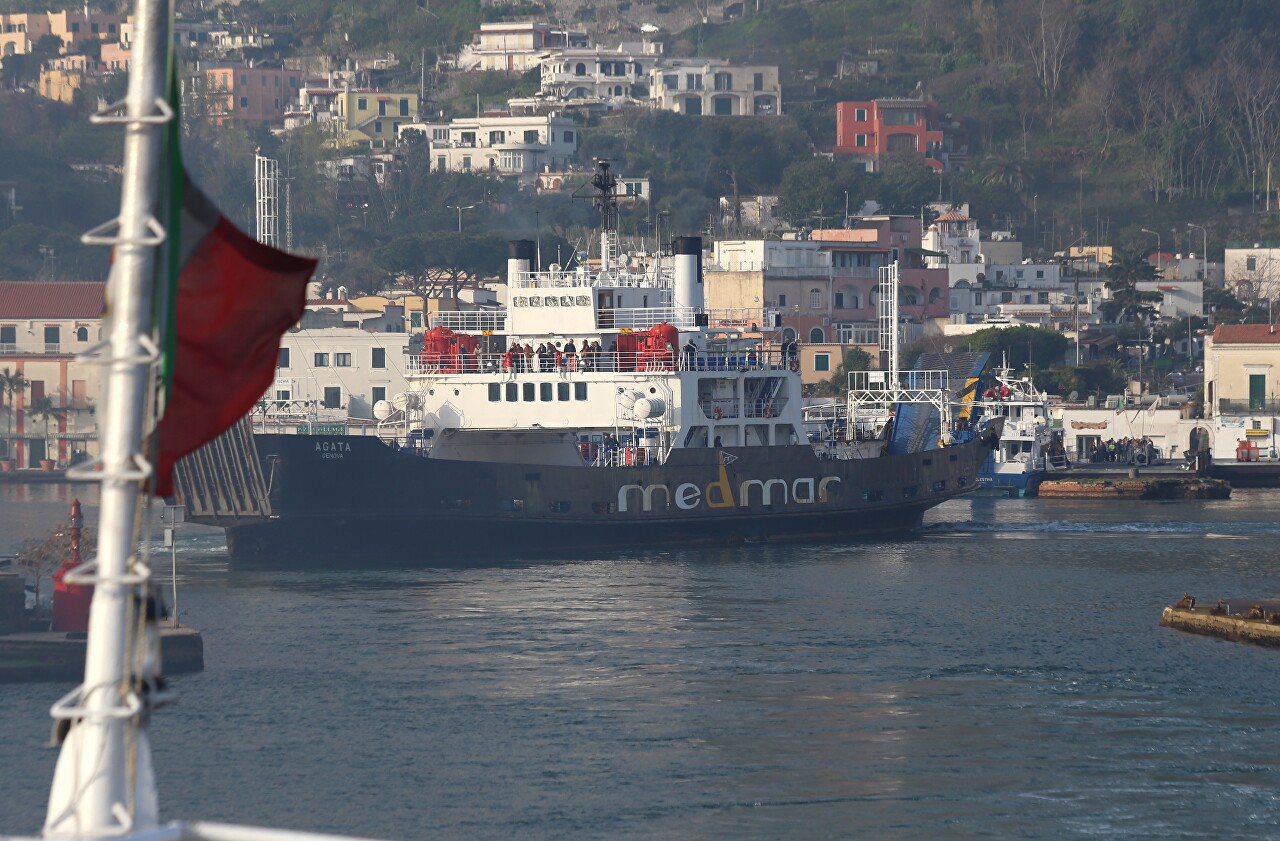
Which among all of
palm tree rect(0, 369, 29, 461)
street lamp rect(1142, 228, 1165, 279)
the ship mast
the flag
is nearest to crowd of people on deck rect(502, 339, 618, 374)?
the ship mast

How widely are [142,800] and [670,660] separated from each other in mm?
21003

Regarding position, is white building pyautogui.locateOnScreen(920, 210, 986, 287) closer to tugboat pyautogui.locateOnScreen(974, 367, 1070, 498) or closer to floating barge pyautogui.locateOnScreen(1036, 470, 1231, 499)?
tugboat pyautogui.locateOnScreen(974, 367, 1070, 498)

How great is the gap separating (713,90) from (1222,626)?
97157 millimetres

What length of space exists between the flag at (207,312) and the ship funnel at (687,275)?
128 feet

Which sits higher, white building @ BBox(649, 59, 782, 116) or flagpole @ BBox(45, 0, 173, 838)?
white building @ BBox(649, 59, 782, 116)

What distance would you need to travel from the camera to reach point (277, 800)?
64.9 feet

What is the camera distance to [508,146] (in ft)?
381

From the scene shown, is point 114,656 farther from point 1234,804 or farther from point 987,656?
point 987,656

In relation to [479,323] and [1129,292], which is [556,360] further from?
[1129,292]

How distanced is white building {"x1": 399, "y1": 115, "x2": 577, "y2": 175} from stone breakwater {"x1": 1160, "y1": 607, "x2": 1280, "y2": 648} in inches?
3395

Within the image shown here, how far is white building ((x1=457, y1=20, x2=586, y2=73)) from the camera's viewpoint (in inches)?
5384

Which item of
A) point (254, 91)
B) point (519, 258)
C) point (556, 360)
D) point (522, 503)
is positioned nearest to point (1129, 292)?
point (519, 258)

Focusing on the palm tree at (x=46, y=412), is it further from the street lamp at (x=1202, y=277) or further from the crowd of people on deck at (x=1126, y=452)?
the street lamp at (x=1202, y=277)

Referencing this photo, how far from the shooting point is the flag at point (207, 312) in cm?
703
